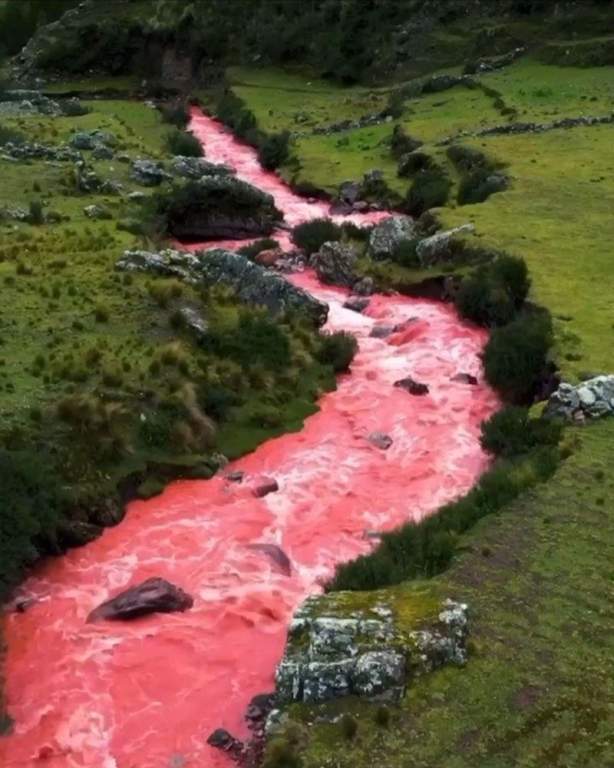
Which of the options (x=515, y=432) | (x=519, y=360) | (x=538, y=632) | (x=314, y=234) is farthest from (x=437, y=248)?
(x=538, y=632)

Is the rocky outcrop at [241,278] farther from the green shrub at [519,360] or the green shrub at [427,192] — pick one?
the green shrub at [427,192]

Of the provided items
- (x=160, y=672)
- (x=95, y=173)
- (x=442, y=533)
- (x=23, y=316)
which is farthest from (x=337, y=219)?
(x=160, y=672)

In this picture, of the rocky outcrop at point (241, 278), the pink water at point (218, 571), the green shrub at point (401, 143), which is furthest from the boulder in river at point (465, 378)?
the green shrub at point (401, 143)

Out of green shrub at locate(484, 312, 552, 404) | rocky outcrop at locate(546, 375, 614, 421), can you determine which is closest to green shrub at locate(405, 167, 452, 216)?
green shrub at locate(484, 312, 552, 404)

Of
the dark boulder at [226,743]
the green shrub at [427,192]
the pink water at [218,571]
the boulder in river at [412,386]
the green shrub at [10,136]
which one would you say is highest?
the green shrub at [427,192]

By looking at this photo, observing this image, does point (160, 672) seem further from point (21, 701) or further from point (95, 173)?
point (95, 173)

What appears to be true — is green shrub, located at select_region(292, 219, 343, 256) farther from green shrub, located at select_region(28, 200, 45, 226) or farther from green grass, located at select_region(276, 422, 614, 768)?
green grass, located at select_region(276, 422, 614, 768)
